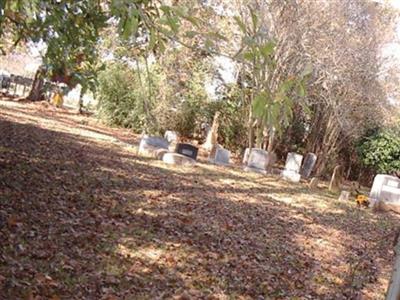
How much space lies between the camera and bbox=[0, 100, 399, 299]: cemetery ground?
16.2 feet

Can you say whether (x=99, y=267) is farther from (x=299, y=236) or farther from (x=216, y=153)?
(x=216, y=153)

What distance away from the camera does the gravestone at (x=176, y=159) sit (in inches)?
484

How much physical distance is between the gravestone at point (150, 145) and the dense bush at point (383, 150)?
10.0 m

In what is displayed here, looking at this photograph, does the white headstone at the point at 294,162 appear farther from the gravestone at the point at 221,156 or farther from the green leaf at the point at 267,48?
the green leaf at the point at 267,48

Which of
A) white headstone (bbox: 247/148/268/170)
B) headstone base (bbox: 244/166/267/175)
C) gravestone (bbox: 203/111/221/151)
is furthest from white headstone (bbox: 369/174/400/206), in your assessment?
gravestone (bbox: 203/111/221/151)

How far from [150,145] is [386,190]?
6557 mm

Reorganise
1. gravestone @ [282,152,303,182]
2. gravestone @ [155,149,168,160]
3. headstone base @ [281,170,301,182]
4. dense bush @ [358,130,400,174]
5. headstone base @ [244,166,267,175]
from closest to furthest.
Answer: gravestone @ [155,149,168,160]
headstone base @ [244,166,267,175]
headstone base @ [281,170,301,182]
gravestone @ [282,152,303,182]
dense bush @ [358,130,400,174]

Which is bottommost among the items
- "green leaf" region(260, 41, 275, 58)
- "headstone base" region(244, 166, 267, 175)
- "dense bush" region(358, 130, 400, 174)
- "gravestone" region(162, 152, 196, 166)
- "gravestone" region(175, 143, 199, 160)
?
"gravestone" region(162, 152, 196, 166)

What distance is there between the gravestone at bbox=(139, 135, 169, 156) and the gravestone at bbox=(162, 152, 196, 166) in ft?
1.94

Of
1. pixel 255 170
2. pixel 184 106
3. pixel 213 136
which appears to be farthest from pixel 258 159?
pixel 184 106

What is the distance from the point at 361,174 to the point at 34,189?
17.9m

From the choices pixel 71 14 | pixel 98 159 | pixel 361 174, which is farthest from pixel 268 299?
pixel 361 174

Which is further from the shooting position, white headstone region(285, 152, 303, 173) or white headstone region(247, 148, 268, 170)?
white headstone region(285, 152, 303, 173)

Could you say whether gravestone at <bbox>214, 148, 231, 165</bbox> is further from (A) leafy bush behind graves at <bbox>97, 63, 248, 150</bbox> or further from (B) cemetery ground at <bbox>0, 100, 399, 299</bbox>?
(A) leafy bush behind graves at <bbox>97, 63, 248, 150</bbox>
